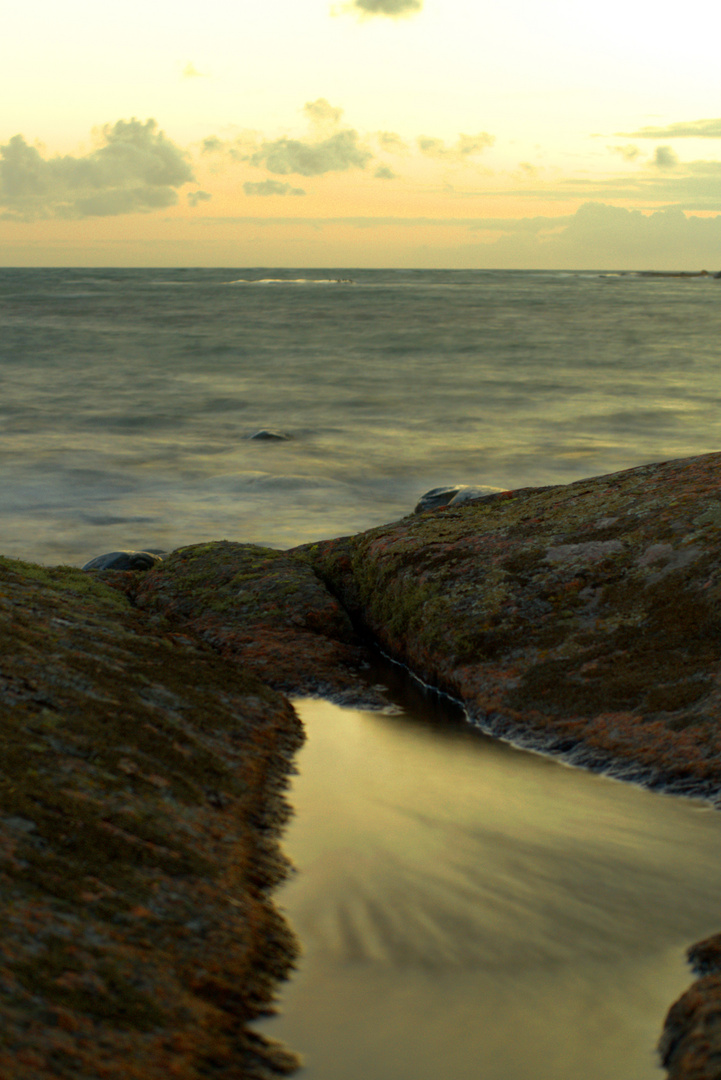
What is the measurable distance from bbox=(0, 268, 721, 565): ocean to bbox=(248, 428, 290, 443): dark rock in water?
0.19m

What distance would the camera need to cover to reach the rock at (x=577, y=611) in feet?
14.8

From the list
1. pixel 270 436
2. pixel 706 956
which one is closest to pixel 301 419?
pixel 270 436

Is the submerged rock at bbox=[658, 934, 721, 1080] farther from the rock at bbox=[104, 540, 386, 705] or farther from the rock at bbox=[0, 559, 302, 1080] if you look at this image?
the rock at bbox=[104, 540, 386, 705]

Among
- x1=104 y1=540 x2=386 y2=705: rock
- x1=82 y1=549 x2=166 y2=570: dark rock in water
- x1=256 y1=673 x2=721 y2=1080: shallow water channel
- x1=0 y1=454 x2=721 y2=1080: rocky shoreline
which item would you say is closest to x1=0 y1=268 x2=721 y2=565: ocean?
x1=82 y1=549 x2=166 y2=570: dark rock in water

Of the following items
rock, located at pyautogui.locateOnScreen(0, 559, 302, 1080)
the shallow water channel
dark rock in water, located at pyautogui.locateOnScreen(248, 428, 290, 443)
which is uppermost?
dark rock in water, located at pyautogui.locateOnScreen(248, 428, 290, 443)

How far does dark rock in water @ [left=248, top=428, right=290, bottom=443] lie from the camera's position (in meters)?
21.5

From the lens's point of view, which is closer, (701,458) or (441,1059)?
(441,1059)

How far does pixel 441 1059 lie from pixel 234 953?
701mm

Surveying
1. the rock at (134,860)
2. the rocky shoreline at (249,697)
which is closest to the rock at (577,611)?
the rocky shoreline at (249,697)

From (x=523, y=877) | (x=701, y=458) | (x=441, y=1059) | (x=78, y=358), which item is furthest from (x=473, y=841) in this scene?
(x=78, y=358)

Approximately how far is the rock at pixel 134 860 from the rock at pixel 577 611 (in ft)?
4.09

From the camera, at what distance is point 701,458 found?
22.3 ft

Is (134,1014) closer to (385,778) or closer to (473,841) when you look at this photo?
(473,841)

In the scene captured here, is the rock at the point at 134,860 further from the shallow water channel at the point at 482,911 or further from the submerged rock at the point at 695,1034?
the submerged rock at the point at 695,1034
